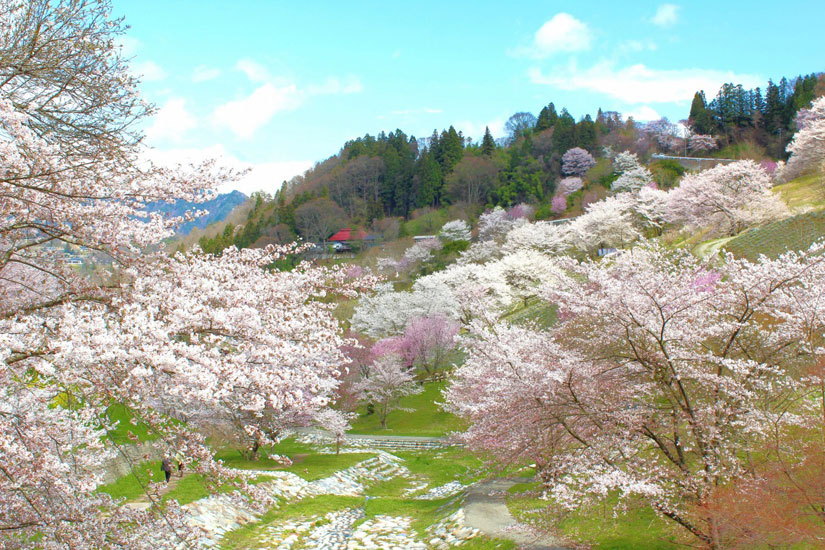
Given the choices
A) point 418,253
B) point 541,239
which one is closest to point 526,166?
point 418,253

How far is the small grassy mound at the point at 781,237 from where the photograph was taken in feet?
79.4

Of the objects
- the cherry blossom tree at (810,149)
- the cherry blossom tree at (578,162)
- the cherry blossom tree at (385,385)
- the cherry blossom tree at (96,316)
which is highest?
the cherry blossom tree at (578,162)

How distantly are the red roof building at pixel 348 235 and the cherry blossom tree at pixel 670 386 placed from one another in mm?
70164

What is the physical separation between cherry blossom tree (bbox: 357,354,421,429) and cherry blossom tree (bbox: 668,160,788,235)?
74.2 ft

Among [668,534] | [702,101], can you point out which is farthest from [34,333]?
[702,101]

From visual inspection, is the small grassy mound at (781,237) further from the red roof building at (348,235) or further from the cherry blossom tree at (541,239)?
the red roof building at (348,235)

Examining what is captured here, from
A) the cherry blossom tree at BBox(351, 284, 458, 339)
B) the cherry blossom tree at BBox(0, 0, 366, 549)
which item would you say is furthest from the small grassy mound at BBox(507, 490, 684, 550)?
the cherry blossom tree at BBox(351, 284, 458, 339)

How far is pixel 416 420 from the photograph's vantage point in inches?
1185

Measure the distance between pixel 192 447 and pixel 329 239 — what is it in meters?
74.9

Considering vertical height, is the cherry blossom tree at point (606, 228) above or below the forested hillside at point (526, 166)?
below

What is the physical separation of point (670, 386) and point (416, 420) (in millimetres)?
24249

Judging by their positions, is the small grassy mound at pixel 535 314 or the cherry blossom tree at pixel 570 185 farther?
the cherry blossom tree at pixel 570 185

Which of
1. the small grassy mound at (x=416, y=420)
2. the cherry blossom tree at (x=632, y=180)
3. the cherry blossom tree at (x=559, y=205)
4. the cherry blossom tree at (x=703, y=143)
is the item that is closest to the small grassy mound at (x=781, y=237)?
the small grassy mound at (x=416, y=420)

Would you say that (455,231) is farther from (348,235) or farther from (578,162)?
(578,162)
